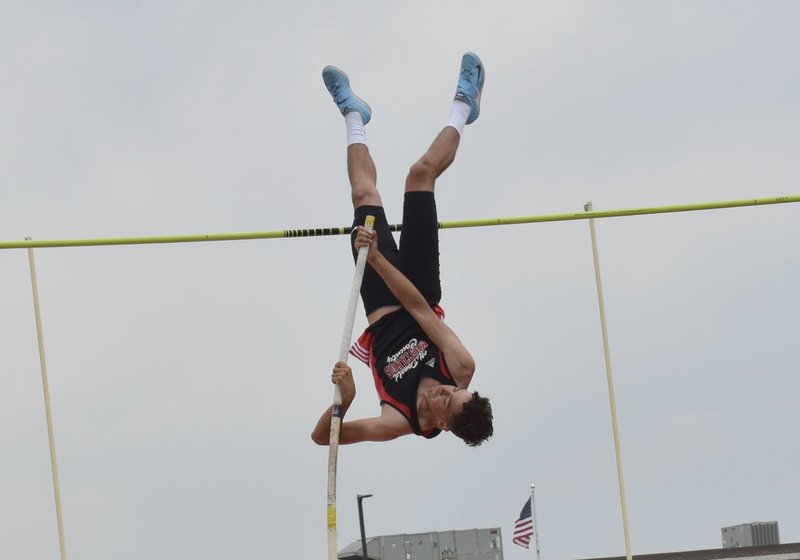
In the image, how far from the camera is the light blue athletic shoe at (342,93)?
21.9 feet

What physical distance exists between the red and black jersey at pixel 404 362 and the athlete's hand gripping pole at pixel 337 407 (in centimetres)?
38

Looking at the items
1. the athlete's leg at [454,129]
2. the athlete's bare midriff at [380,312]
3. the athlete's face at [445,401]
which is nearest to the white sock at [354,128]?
the athlete's leg at [454,129]

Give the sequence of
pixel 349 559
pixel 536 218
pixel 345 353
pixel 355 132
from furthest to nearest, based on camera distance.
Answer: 1. pixel 349 559
2. pixel 536 218
3. pixel 355 132
4. pixel 345 353

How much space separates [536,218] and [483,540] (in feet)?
50.7

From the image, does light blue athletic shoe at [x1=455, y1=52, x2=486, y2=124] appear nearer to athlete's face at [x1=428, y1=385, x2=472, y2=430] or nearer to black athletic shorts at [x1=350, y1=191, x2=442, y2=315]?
black athletic shorts at [x1=350, y1=191, x2=442, y2=315]

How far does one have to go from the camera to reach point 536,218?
7.67m

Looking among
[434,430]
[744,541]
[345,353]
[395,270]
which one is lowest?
[744,541]

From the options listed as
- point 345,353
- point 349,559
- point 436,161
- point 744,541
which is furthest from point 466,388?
point 744,541

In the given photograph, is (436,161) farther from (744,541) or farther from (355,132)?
(744,541)

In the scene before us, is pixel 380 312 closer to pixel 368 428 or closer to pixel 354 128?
pixel 368 428

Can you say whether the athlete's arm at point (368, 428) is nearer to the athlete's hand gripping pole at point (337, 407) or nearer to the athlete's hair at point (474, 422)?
the athlete's hand gripping pole at point (337, 407)

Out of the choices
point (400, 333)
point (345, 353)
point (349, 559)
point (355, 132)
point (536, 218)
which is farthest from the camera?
point (349, 559)

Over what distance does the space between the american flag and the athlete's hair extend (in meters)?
12.9

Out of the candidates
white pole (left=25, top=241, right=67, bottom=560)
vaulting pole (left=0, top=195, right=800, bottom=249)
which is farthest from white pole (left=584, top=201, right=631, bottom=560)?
white pole (left=25, top=241, right=67, bottom=560)
